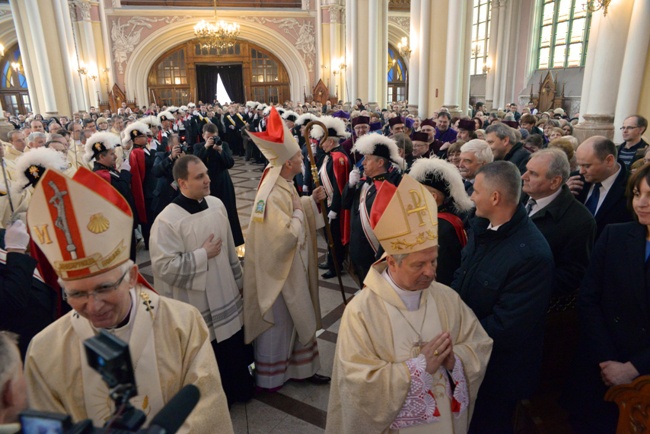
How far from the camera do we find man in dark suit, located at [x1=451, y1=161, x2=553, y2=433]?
81.8 inches

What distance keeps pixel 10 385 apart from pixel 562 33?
21334 mm

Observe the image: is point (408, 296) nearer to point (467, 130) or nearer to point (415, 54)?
point (467, 130)

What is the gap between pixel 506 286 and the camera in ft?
6.97

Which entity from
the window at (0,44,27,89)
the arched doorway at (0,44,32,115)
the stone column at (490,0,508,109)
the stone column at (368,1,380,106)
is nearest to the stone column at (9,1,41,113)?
the arched doorway at (0,44,32,115)

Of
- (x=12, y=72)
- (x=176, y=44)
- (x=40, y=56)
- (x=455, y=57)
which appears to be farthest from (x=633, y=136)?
(x=12, y=72)

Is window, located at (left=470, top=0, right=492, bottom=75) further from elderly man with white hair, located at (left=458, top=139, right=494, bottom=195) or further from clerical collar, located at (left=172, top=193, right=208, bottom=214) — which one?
clerical collar, located at (left=172, top=193, right=208, bottom=214)

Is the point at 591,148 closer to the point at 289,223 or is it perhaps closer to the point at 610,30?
the point at 289,223

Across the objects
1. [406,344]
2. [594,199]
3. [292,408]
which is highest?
[594,199]

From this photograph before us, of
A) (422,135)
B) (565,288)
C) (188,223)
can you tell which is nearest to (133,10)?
(422,135)

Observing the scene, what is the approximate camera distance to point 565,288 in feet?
8.27

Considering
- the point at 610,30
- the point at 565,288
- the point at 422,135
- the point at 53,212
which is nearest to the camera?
the point at 53,212

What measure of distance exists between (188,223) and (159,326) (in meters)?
1.20

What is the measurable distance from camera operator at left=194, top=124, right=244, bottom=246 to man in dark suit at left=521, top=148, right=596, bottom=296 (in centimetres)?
385

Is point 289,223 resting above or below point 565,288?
above
